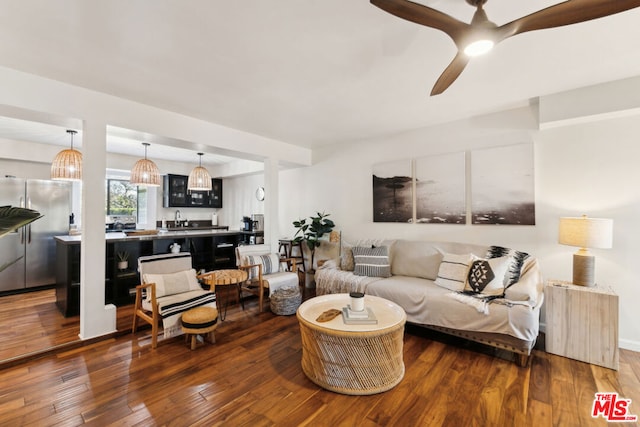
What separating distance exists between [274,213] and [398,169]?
2.08 metres

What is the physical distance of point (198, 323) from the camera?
2654 mm

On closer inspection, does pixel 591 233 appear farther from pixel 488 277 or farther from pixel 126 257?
pixel 126 257

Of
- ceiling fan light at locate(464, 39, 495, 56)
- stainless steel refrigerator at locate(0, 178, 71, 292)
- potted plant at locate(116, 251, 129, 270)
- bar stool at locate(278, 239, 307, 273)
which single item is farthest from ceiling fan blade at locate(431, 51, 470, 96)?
stainless steel refrigerator at locate(0, 178, 71, 292)

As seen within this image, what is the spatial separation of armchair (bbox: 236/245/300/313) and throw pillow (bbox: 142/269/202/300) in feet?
2.24

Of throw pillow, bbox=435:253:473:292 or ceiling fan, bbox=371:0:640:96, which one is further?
throw pillow, bbox=435:253:473:292

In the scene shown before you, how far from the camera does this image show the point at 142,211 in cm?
671

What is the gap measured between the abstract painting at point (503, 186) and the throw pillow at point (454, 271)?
61 cm

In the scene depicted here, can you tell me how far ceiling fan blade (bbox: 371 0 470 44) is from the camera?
1.33m

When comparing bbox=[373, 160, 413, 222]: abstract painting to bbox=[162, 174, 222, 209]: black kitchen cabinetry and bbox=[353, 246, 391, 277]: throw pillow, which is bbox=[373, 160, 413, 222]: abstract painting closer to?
bbox=[353, 246, 391, 277]: throw pillow

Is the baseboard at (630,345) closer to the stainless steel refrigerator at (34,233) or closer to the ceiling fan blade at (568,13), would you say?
the ceiling fan blade at (568,13)

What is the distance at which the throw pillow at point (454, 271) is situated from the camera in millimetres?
3027

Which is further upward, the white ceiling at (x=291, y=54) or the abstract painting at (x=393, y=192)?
the white ceiling at (x=291, y=54)

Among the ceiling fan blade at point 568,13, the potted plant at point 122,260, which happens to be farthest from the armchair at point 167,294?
the ceiling fan blade at point 568,13

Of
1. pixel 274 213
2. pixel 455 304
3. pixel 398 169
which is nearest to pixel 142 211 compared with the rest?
pixel 274 213
